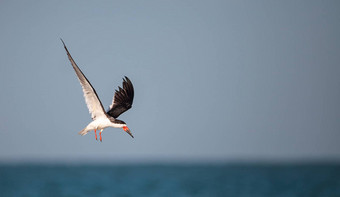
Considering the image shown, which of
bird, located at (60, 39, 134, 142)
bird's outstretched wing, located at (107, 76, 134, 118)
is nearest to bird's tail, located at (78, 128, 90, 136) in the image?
bird, located at (60, 39, 134, 142)

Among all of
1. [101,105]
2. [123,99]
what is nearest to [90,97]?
[101,105]

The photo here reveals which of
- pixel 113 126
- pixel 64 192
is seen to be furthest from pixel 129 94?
pixel 64 192

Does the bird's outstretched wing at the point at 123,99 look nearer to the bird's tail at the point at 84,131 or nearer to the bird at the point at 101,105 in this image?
the bird at the point at 101,105

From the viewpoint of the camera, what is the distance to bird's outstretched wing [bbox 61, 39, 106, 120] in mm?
13159

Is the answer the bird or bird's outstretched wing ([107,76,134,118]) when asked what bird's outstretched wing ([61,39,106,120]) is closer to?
the bird

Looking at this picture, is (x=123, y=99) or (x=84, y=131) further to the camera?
(x=123, y=99)

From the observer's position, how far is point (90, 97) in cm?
1378

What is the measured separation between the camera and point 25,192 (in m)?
51.6

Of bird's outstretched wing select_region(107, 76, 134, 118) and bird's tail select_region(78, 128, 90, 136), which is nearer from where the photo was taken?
bird's tail select_region(78, 128, 90, 136)

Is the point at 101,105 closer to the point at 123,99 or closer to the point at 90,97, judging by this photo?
the point at 90,97

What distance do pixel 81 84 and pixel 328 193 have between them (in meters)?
39.5

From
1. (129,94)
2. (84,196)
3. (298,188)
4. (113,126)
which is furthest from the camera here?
(298,188)

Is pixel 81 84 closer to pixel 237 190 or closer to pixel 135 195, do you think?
pixel 135 195

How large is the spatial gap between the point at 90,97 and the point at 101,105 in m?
0.36
